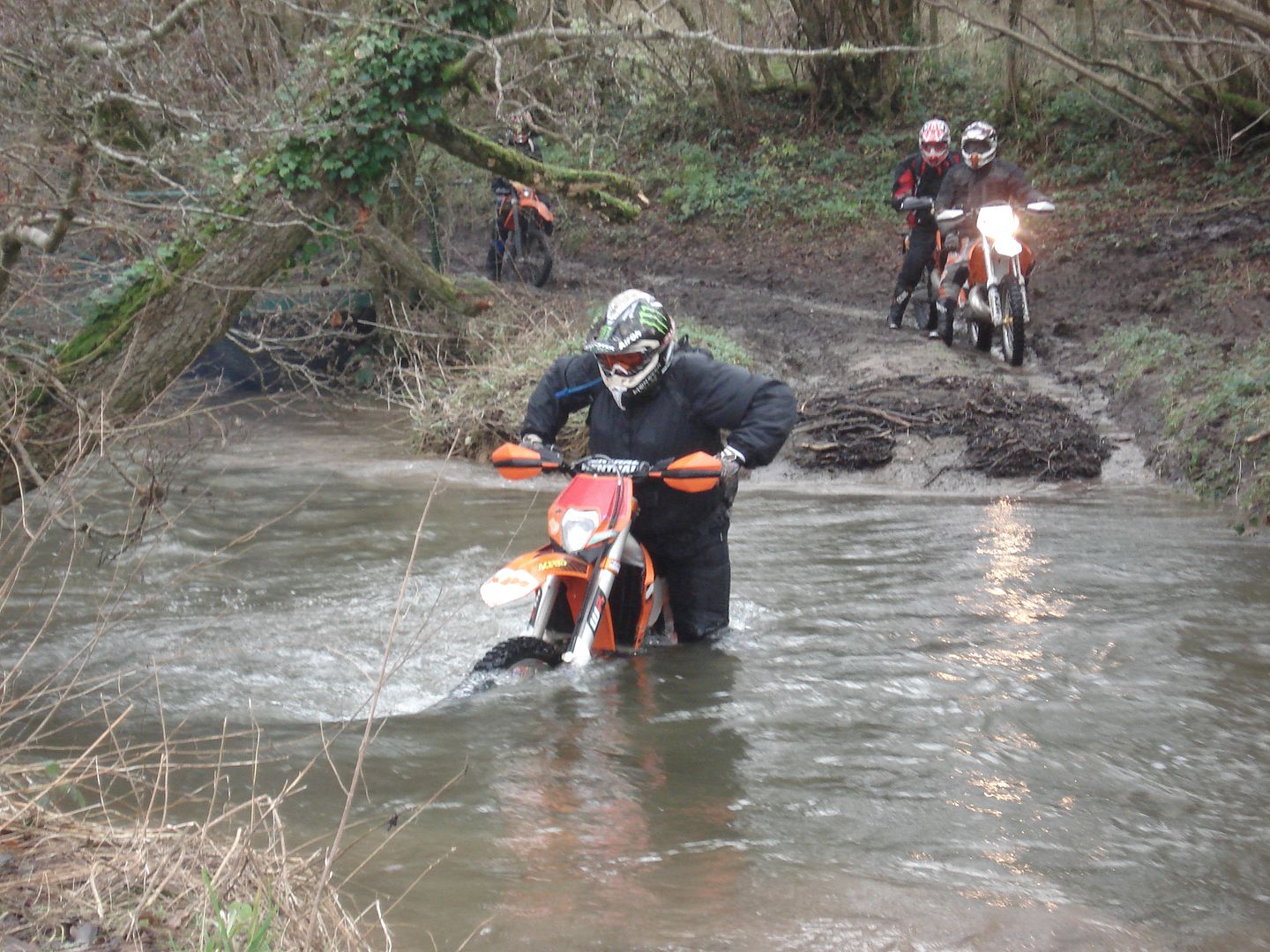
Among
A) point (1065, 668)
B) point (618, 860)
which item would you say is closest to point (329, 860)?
point (618, 860)

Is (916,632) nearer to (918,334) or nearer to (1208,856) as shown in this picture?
(1208,856)

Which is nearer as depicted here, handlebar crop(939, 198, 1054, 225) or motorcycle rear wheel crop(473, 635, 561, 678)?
motorcycle rear wheel crop(473, 635, 561, 678)

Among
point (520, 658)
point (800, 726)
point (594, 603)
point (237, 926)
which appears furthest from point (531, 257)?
point (237, 926)

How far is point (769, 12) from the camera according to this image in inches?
893

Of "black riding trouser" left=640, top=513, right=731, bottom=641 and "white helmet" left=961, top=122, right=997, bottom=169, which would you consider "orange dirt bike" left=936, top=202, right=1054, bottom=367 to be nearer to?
"white helmet" left=961, top=122, right=997, bottom=169

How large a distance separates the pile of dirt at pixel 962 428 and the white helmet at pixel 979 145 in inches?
87.8

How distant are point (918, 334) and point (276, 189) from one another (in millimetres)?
8082

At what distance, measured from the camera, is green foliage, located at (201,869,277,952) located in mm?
2658

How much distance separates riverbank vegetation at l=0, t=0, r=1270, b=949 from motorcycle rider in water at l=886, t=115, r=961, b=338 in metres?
0.96

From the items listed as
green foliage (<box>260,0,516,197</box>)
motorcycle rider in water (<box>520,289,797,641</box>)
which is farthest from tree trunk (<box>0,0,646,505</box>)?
motorcycle rider in water (<box>520,289,797,641</box>)

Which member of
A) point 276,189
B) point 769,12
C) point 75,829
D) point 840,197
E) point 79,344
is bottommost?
point 75,829

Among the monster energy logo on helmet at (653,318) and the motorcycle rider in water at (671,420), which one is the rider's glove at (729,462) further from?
the monster energy logo on helmet at (653,318)

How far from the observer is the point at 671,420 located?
6281 millimetres

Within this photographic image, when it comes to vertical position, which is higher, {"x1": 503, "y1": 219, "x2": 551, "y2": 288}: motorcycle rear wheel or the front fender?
{"x1": 503, "y1": 219, "x2": 551, "y2": 288}: motorcycle rear wheel
